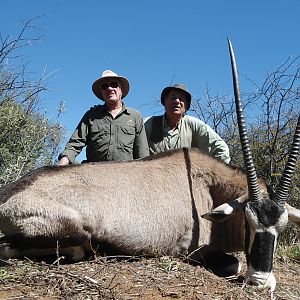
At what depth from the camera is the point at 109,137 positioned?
20.5 ft

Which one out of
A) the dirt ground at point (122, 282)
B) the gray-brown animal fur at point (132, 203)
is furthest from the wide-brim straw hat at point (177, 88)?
the dirt ground at point (122, 282)

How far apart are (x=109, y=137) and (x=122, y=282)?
301 centimetres

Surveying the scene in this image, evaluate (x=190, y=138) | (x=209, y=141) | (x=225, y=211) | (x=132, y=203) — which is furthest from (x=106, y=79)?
(x=225, y=211)

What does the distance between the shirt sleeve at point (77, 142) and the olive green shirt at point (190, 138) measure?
1042 millimetres

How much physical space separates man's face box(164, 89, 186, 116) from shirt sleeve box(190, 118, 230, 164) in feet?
0.91

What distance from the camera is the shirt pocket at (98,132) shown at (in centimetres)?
625

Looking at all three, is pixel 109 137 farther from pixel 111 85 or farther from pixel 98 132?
pixel 111 85

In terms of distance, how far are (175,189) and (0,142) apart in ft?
15.2

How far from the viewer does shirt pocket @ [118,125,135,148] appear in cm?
630

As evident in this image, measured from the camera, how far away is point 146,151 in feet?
20.8

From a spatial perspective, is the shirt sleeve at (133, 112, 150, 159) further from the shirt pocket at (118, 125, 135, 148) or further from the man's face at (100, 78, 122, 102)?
the man's face at (100, 78, 122, 102)

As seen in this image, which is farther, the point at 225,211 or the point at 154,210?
the point at 154,210

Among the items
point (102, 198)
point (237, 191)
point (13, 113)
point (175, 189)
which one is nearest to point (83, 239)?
point (102, 198)

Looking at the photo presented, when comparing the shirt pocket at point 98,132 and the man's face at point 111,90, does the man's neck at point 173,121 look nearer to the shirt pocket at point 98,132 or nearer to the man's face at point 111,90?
the man's face at point 111,90
